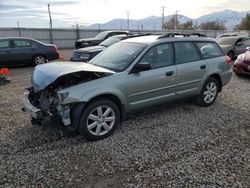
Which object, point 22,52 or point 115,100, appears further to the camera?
point 22,52

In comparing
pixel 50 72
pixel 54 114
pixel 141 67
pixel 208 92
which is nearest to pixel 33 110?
pixel 54 114

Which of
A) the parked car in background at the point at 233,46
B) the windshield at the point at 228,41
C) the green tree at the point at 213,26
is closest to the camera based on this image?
the parked car in background at the point at 233,46

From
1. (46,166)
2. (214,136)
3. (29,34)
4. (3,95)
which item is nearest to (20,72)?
(3,95)

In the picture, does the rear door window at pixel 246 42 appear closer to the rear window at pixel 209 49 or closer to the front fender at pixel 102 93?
the rear window at pixel 209 49

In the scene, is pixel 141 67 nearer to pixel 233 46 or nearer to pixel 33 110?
pixel 33 110

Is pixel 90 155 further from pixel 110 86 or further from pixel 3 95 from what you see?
pixel 3 95

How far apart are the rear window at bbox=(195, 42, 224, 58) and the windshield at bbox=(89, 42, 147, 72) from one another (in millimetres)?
1584

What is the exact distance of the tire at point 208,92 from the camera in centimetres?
554

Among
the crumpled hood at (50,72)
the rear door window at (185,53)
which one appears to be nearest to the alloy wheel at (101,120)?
the crumpled hood at (50,72)

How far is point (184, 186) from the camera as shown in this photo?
294 centimetres

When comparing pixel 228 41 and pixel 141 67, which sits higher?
pixel 141 67

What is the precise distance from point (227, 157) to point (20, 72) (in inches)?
361

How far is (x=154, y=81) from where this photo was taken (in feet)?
14.8

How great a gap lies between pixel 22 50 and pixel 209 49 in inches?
336
